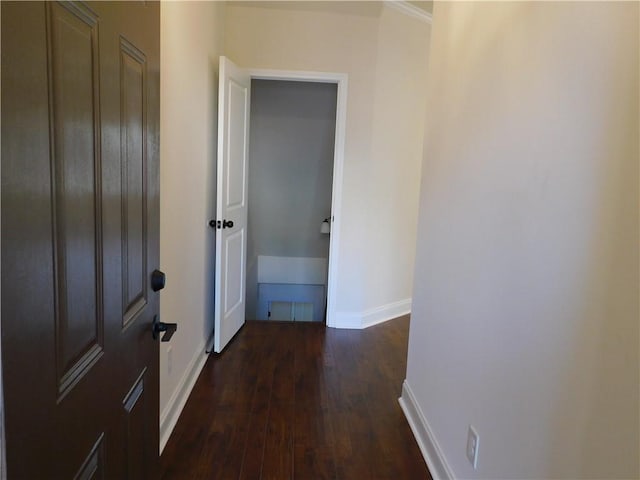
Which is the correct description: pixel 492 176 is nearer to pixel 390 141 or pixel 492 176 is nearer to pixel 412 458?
pixel 412 458

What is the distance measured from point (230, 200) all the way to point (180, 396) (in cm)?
140

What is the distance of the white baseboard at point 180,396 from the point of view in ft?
7.07

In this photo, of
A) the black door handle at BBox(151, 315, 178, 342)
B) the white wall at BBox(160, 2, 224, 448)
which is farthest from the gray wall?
the black door handle at BBox(151, 315, 178, 342)

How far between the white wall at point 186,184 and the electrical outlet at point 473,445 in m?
1.34

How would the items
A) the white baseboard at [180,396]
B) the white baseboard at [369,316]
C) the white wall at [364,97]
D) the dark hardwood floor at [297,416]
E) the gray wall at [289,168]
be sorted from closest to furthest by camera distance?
1. the dark hardwood floor at [297,416]
2. the white baseboard at [180,396]
3. the white wall at [364,97]
4. the white baseboard at [369,316]
5. the gray wall at [289,168]

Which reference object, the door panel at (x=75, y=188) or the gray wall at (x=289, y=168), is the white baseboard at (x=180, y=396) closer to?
the door panel at (x=75, y=188)

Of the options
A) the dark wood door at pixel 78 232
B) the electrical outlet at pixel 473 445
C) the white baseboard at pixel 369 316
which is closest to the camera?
the dark wood door at pixel 78 232

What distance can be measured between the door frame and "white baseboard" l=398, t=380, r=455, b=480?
1369 mm

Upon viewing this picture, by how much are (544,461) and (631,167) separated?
2.50 feet

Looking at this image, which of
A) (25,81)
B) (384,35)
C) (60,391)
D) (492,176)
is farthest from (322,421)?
(384,35)

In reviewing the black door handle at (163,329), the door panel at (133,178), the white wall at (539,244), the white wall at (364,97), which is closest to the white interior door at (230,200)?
the white wall at (364,97)

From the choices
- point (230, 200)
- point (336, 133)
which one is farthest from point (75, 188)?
point (336, 133)

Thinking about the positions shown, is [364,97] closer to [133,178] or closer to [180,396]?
[180,396]

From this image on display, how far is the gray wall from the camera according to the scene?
4754 millimetres
